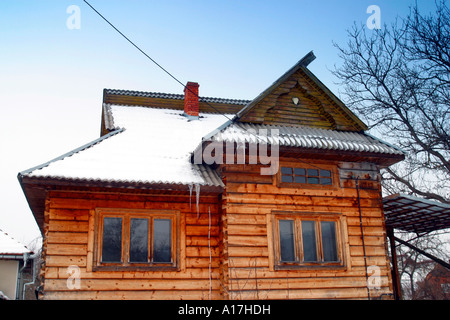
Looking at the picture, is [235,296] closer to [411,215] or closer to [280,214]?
[280,214]

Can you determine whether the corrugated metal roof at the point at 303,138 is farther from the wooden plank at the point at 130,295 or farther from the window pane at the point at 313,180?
the wooden plank at the point at 130,295

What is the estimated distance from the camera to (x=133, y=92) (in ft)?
53.5

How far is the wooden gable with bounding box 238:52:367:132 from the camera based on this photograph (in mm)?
11930

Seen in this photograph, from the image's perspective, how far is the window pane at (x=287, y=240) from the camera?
10.4m

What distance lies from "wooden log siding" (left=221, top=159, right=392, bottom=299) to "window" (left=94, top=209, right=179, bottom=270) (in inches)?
51.1

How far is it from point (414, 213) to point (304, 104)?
4.61m

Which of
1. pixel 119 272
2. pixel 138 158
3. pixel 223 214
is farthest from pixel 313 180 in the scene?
pixel 119 272

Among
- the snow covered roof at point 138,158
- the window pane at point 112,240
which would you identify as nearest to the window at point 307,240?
the snow covered roof at point 138,158

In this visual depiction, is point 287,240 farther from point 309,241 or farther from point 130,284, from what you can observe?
point 130,284

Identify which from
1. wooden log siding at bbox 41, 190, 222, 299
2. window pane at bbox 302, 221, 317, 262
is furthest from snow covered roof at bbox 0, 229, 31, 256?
window pane at bbox 302, 221, 317, 262

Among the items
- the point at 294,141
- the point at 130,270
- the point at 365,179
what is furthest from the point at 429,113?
the point at 130,270
